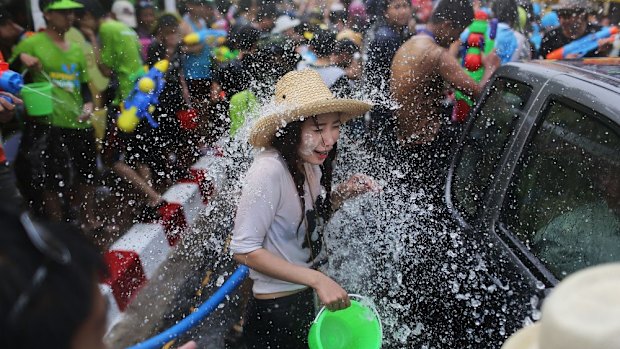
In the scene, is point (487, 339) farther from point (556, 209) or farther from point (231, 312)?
point (231, 312)

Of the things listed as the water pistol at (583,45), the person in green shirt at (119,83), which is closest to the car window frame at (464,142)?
the person in green shirt at (119,83)

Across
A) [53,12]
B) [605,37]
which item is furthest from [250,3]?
[605,37]

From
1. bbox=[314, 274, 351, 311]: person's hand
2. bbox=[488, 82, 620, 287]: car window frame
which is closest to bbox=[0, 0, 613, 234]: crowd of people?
bbox=[488, 82, 620, 287]: car window frame

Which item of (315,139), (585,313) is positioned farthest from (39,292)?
(315,139)

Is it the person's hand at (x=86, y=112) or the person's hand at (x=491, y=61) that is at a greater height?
the person's hand at (x=491, y=61)

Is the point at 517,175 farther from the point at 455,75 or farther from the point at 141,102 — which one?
the point at 141,102

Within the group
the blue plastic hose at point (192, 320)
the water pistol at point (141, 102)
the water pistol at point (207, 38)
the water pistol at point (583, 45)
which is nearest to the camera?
the blue plastic hose at point (192, 320)

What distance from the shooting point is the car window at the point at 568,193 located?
176 cm

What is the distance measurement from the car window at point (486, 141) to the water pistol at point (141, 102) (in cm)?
304

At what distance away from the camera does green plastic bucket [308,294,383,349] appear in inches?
81.0

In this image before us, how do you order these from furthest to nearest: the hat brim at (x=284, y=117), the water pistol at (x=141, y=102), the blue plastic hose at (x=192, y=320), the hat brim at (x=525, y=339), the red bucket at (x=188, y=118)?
the red bucket at (x=188, y=118) < the water pistol at (x=141, y=102) < the blue plastic hose at (x=192, y=320) < the hat brim at (x=284, y=117) < the hat brim at (x=525, y=339)

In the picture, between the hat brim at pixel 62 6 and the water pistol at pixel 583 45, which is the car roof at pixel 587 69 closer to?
the hat brim at pixel 62 6

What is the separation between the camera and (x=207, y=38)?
6277 millimetres

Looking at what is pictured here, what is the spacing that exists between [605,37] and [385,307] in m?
5.66
